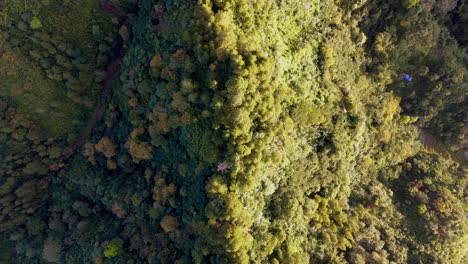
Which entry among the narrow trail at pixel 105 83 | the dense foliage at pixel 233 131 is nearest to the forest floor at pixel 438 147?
the dense foliage at pixel 233 131

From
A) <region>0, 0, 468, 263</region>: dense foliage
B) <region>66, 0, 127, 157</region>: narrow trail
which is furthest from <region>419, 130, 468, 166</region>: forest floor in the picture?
<region>66, 0, 127, 157</region>: narrow trail

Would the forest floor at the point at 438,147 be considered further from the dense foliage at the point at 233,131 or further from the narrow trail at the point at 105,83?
the narrow trail at the point at 105,83

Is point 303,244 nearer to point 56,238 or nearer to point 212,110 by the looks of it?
point 212,110

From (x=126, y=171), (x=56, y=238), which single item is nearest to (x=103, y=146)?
(x=126, y=171)

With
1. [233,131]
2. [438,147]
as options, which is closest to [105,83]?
[233,131]

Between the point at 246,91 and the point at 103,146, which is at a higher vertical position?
the point at 246,91

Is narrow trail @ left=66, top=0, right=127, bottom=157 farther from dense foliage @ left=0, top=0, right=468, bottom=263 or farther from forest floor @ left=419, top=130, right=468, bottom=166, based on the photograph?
forest floor @ left=419, top=130, right=468, bottom=166

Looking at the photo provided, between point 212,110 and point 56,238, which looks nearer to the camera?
point 212,110
